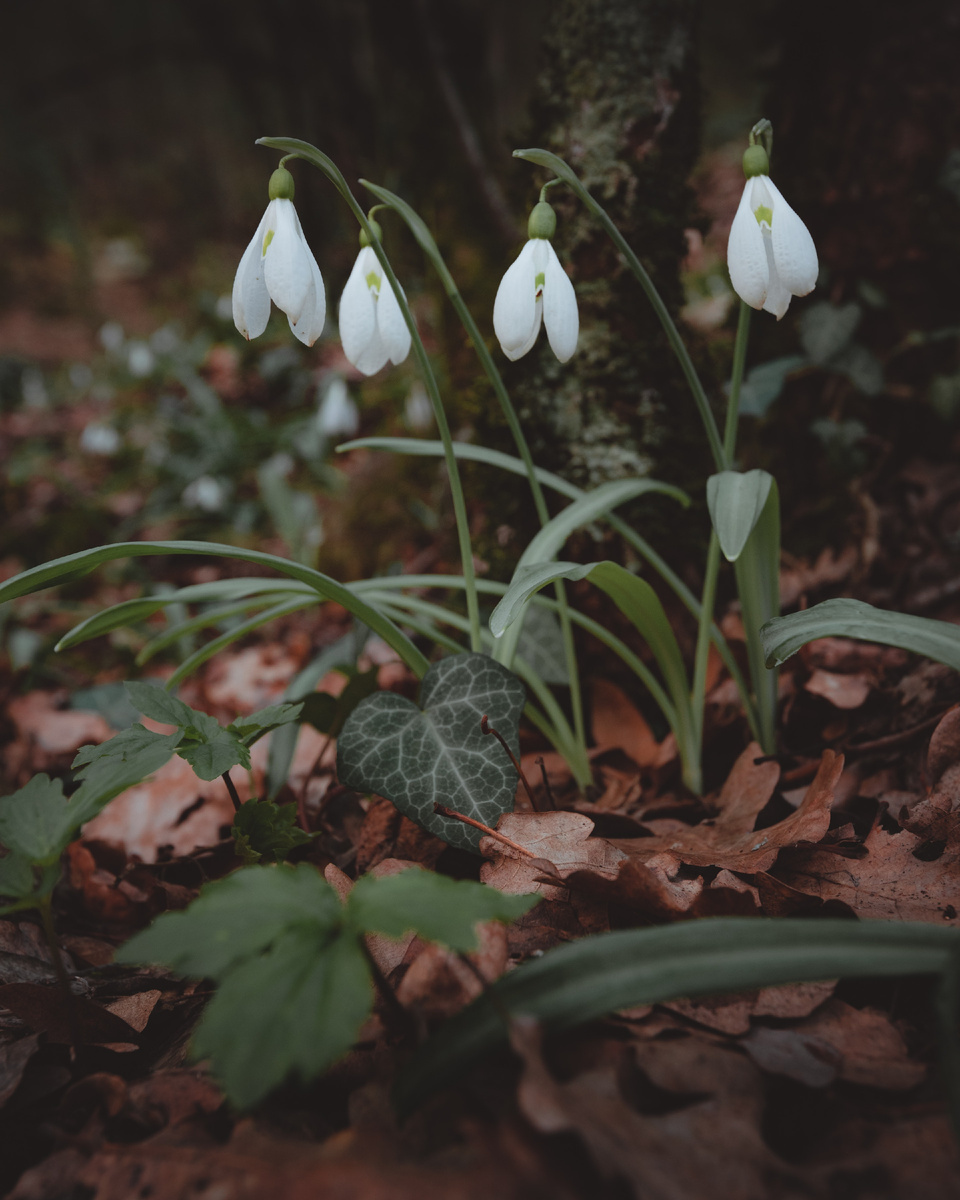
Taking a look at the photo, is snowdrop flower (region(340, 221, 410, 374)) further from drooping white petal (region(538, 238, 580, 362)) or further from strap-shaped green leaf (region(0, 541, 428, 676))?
strap-shaped green leaf (region(0, 541, 428, 676))

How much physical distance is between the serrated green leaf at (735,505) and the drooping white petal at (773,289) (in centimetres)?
26

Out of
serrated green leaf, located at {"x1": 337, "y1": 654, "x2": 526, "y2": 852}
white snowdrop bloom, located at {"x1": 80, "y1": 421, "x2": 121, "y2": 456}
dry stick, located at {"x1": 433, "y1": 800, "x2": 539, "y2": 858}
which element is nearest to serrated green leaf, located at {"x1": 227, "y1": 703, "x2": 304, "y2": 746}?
serrated green leaf, located at {"x1": 337, "y1": 654, "x2": 526, "y2": 852}

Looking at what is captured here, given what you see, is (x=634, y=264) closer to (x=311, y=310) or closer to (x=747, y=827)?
(x=311, y=310)

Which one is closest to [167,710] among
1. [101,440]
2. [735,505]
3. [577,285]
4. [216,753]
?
[216,753]

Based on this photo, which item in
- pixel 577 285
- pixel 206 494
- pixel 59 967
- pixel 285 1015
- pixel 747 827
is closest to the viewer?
pixel 285 1015

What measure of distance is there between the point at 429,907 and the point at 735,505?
78cm

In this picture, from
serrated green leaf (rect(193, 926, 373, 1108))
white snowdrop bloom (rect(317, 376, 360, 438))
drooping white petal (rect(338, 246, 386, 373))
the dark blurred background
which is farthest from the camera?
white snowdrop bloom (rect(317, 376, 360, 438))

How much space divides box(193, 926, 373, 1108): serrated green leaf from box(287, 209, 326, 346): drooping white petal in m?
0.87

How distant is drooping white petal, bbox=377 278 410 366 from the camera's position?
117 cm

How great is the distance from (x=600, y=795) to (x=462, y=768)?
440 mm

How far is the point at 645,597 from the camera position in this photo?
4.14 feet

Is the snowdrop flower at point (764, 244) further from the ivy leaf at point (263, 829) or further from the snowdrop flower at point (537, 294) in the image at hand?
the ivy leaf at point (263, 829)

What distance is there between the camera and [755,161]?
1030 millimetres

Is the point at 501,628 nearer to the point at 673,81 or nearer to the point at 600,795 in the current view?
the point at 600,795
